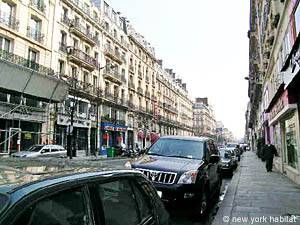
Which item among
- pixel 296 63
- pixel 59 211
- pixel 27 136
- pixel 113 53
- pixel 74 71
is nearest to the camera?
pixel 59 211

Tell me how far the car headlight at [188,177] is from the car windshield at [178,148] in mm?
1195

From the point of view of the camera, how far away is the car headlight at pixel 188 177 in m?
6.68

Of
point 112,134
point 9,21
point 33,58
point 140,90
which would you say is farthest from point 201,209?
point 140,90

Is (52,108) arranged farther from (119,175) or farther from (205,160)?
(119,175)

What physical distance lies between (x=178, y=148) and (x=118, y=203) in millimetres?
5940

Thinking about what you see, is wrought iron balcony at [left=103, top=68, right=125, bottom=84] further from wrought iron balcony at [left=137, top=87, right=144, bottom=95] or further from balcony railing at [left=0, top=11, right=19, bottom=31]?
balcony railing at [left=0, top=11, right=19, bottom=31]

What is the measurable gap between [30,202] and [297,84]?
→ 10.9 m

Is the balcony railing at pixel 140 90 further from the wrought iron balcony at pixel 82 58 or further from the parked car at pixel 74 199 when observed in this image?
the parked car at pixel 74 199

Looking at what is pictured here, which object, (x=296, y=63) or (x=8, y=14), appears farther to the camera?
(x=8, y=14)

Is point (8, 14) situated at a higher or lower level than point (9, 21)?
higher

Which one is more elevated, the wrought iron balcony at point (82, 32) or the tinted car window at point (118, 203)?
the wrought iron balcony at point (82, 32)

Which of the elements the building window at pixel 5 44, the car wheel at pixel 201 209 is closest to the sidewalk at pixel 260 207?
the car wheel at pixel 201 209

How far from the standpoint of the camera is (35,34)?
101 feet

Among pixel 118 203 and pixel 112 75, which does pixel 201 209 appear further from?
pixel 112 75
